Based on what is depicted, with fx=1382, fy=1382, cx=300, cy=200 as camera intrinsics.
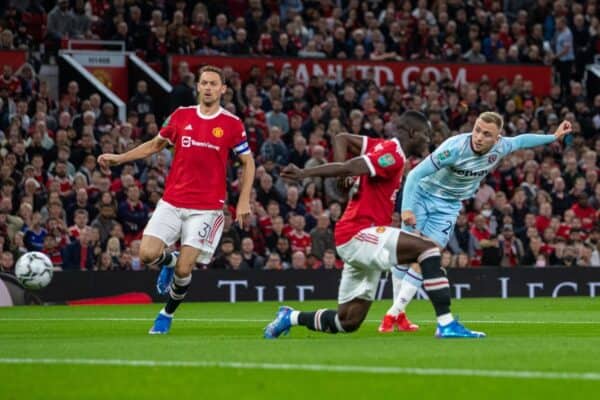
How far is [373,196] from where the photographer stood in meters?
11.7

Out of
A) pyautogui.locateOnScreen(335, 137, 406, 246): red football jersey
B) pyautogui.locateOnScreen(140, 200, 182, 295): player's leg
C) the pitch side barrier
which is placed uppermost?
pyautogui.locateOnScreen(335, 137, 406, 246): red football jersey

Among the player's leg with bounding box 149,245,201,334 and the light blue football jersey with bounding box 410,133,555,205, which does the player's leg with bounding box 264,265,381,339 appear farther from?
the light blue football jersey with bounding box 410,133,555,205

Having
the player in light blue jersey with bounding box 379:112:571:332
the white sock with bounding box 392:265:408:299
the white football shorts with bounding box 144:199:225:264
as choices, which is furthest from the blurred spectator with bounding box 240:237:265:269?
the white football shorts with bounding box 144:199:225:264

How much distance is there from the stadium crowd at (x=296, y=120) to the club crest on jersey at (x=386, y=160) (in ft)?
37.0

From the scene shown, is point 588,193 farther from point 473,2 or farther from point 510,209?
point 473,2

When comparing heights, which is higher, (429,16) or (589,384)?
(429,16)

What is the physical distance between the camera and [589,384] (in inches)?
320

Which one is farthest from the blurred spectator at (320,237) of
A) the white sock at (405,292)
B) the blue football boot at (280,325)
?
the blue football boot at (280,325)

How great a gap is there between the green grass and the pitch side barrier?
6.48 metres

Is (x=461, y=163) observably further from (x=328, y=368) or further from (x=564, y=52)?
(x=564, y=52)

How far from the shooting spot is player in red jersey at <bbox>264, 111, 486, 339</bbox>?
11445 millimetres

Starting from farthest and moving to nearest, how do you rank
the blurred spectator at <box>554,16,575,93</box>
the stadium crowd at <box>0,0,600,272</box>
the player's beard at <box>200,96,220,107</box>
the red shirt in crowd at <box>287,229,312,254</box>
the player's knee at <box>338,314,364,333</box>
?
the blurred spectator at <box>554,16,575,93</box>, the red shirt in crowd at <box>287,229,312,254</box>, the stadium crowd at <box>0,0,600,272</box>, the player's beard at <box>200,96,220,107</box>, the player's knee at <box>338,314,364,333</box>

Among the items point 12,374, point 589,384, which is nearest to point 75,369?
point 12,374

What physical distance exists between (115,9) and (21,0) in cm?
196
